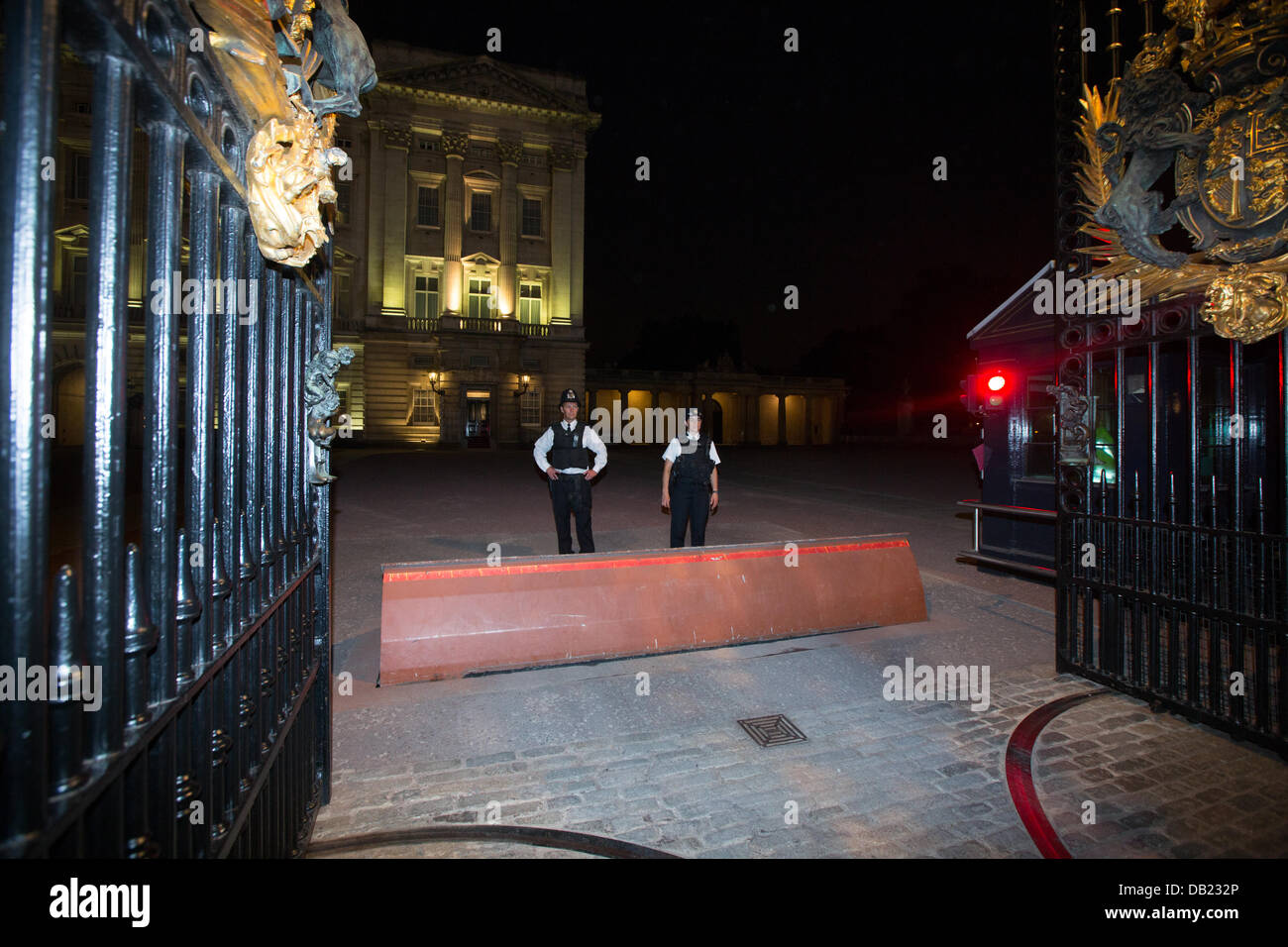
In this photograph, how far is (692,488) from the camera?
7582 millimetres

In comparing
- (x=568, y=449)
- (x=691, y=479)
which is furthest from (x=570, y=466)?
(x=691, y=479)

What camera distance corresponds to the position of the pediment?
37.9 m

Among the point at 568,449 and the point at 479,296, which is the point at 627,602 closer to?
the point at 568,449

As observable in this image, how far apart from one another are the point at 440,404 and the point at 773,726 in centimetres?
3808

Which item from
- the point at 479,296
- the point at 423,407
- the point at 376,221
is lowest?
the point at 423,407

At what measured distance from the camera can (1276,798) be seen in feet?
10.8

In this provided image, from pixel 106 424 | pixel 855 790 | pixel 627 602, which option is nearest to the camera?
pixel 106 424

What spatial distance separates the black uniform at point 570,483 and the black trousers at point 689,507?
1083mm

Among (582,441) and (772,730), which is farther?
(582,441)

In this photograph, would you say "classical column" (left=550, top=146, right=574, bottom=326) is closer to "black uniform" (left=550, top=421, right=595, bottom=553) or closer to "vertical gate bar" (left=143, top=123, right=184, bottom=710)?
"black uniform" (left=550, top=421, right=595, bottom=553)

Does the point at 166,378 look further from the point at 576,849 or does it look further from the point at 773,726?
the point at 773,726

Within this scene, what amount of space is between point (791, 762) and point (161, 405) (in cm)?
330

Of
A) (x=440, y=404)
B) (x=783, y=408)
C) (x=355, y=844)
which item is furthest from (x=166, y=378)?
(x=783, y=408)
